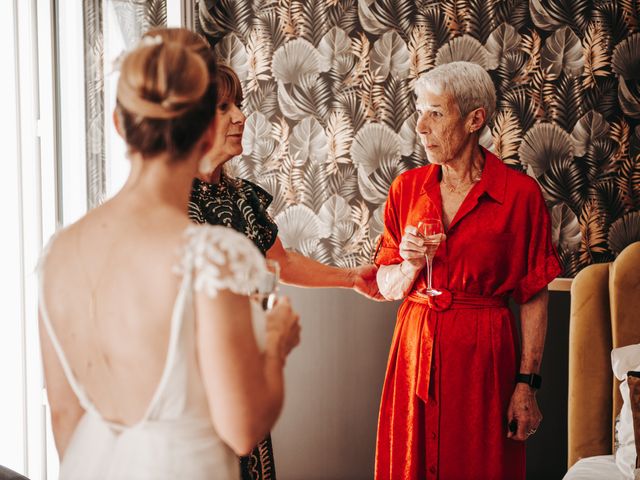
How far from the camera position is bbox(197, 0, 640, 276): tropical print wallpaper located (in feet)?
10.3

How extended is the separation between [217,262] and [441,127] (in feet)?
4.47

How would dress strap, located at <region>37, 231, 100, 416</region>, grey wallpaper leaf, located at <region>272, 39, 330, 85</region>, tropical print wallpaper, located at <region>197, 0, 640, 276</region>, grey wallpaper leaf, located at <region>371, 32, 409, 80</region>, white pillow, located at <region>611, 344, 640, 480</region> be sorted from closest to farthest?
dress strap, located at <region>37, 231, 100, 416</region> → white pillow, located at <region>611, 344, 640, 480</region> → tropical print wallpaper, located at <region>197, 0, 640, 276</region> → grey wallpaper leaf, located at <region>371, 32, 409, 80</region> → grey wallpaper leaf, located at <region>272, 39, 330, 85</region>

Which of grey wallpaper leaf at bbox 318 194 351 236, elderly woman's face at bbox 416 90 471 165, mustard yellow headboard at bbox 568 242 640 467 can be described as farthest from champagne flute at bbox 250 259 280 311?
grey wallpaper leaf at bbox 318 194 351 236

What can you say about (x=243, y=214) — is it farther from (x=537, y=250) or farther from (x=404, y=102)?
(x=404, y=102)

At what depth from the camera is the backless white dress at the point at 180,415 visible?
3.39 ft

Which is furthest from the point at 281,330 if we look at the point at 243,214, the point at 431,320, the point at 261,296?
the point at 431,320

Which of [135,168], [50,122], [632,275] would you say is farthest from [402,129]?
[135,168]

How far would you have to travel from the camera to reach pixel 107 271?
109 cm

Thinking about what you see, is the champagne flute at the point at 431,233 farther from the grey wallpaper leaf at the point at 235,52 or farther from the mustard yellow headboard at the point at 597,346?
the grey wallpaper leaf at the point at 235,52

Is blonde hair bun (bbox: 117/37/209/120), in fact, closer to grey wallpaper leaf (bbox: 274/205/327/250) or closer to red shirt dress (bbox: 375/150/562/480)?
red shirt dress (bbox: 375/150/562/480)

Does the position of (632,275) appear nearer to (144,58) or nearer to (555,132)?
(555,132)

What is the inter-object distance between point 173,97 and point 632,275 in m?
2.21

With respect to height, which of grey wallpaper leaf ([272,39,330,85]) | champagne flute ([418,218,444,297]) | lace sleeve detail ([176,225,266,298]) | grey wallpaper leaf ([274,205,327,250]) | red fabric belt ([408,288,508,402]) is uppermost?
grey wallpaper leaf ([272,39,330,85])

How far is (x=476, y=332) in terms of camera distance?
84.7 inches
